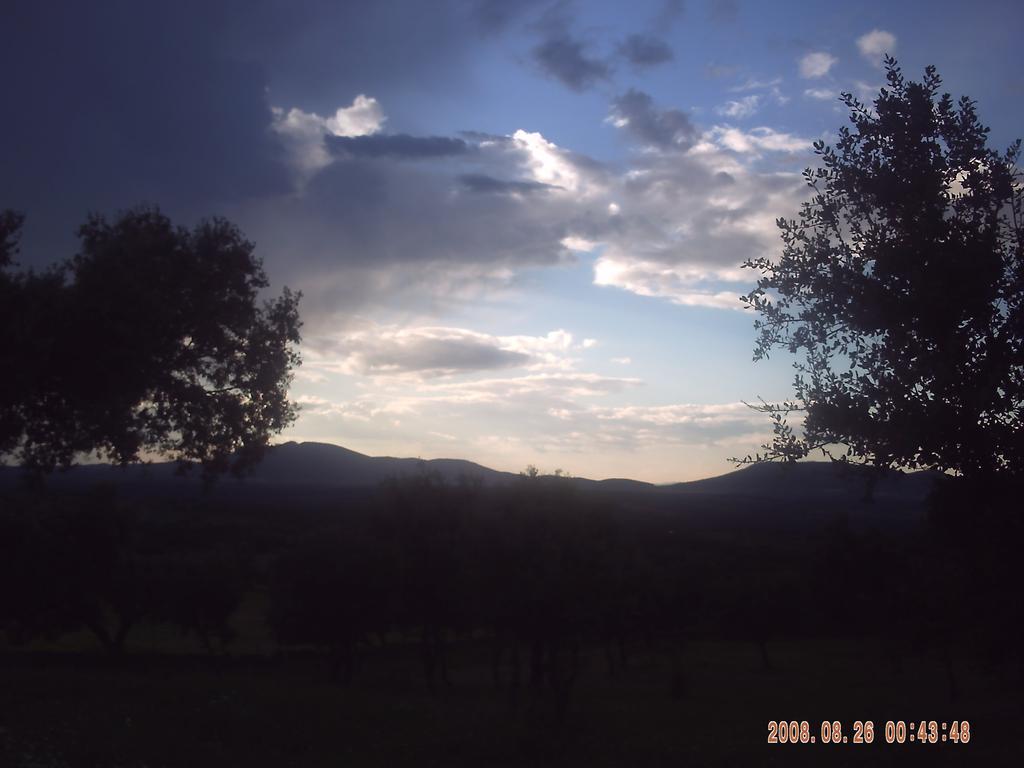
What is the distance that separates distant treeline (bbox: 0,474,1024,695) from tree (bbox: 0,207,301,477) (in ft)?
32.3

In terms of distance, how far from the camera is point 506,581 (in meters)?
30.7

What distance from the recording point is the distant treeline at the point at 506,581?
10766 millimetres

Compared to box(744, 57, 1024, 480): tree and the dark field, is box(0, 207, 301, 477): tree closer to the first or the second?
the dark field

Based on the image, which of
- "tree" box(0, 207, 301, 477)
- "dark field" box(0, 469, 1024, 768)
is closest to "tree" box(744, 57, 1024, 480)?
"dark field" box(0, 469, 1024, 768)

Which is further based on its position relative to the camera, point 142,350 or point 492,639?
point 492,639

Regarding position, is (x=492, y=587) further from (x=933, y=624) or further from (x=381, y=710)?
(x=933, y=624)

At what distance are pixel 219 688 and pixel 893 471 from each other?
25.8 meters

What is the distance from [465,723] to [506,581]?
17.2ft

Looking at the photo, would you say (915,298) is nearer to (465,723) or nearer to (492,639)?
(465,723)

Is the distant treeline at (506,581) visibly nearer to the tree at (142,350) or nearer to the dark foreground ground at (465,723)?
the dark foreground ground at (465,723)

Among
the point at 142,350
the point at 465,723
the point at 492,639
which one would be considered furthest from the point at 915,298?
the point at 492,639

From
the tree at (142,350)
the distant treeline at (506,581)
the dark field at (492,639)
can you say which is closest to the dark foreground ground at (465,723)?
the dark field at (492,639)

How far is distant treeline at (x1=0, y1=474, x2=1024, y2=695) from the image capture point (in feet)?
35.3

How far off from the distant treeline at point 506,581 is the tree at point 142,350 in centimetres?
986
